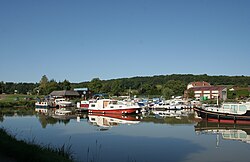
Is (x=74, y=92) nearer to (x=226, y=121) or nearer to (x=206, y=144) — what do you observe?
(x=226, y=121)

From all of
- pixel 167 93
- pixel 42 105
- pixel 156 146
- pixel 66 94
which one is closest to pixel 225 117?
pixel 156 146

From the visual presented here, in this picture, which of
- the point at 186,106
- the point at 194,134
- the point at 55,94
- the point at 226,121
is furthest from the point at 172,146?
the point at 55,94

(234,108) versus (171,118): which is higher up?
(234,108)

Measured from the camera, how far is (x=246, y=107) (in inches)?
1383

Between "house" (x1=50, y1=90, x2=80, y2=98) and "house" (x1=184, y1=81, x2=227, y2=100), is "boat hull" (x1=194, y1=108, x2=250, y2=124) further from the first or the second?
"house" (x1=50, y1=90, x2=80, y2=98)

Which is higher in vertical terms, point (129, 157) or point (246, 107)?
point (246, 107)

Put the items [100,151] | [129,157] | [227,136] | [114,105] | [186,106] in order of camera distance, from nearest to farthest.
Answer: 1. [129,157]
2. [100,151]
3. [227,136]
4. [114,105]
5. [186,106]

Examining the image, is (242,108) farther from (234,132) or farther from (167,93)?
(167,93)

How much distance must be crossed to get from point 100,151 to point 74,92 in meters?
76.2

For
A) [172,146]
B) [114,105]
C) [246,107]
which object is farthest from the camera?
[114,105]

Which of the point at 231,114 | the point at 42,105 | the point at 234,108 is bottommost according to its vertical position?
the point at 42,105

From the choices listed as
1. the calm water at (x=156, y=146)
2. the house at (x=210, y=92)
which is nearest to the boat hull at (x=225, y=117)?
the calm water at (x=156, y=146)

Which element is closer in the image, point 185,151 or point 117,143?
point 185,151

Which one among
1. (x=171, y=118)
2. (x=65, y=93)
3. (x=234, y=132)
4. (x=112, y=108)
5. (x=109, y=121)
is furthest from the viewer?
(x=65, y=93)
